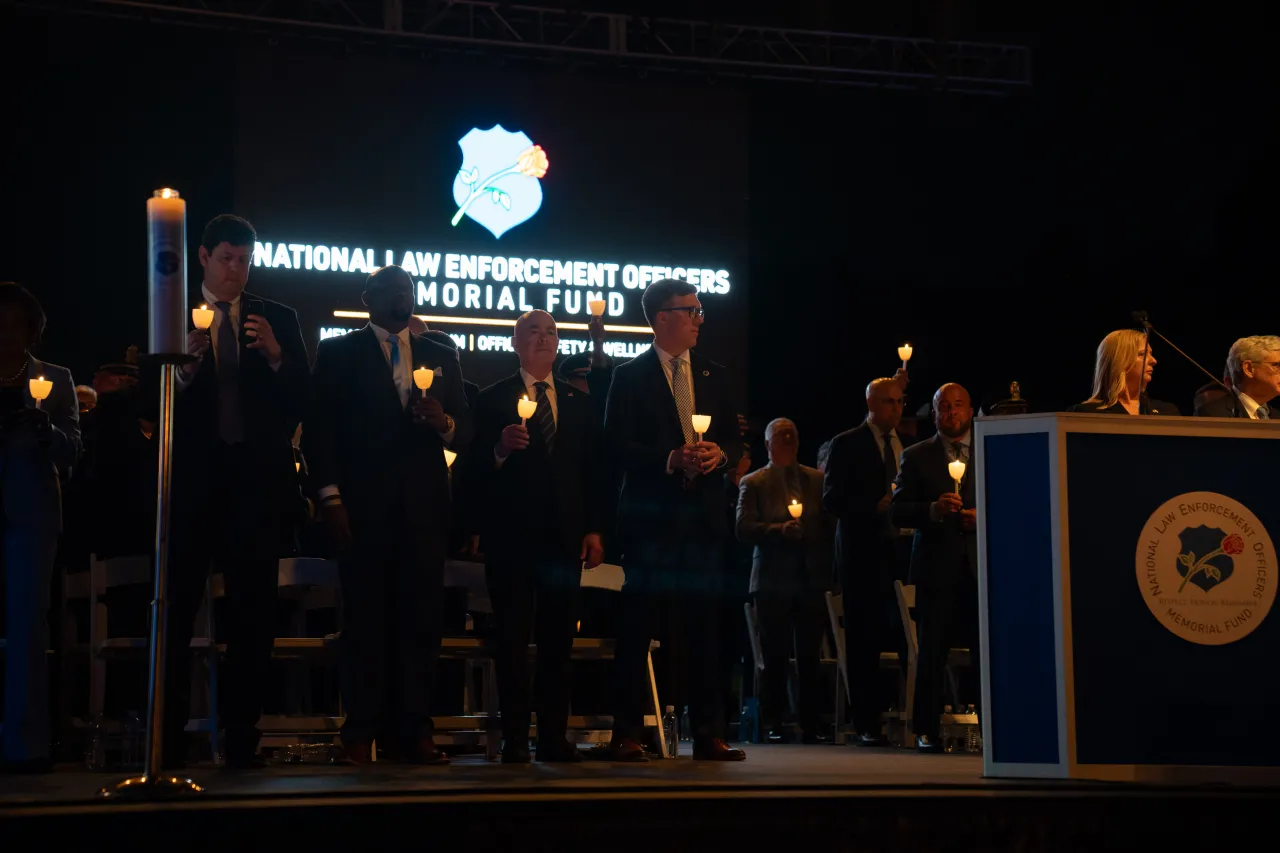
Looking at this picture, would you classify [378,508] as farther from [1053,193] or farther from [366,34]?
[1053,193]

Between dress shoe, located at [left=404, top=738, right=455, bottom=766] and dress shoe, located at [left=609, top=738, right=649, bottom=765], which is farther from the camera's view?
dress shoe, located at [left=609, top=738, right=649, bottom=765]

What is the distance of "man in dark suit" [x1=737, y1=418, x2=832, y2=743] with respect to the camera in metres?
8.57

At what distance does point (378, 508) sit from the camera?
17.6ft

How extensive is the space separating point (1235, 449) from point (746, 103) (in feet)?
30.1

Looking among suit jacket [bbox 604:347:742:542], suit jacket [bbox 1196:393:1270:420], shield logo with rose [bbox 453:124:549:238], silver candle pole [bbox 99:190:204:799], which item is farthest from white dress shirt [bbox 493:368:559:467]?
shield logo with rose [bbox 453:124:549:238]

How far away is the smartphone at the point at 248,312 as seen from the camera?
537cm

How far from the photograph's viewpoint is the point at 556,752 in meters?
5.62

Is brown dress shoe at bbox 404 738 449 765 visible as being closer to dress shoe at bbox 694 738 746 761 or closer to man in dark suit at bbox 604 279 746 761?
man in dark suit at bbox 604 279 746 761

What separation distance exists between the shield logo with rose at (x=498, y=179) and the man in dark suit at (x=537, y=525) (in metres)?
6.99

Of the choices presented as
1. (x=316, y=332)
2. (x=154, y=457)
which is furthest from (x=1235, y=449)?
(x=316, y=332)

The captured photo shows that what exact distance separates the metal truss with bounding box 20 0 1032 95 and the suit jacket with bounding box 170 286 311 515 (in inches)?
279

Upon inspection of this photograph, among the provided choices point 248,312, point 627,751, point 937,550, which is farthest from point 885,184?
point 248,312

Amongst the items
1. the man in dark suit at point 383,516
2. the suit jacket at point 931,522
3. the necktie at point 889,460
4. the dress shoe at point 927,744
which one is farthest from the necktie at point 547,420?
the necktie at point 889,460

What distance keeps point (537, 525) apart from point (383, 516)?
1.90 ft
